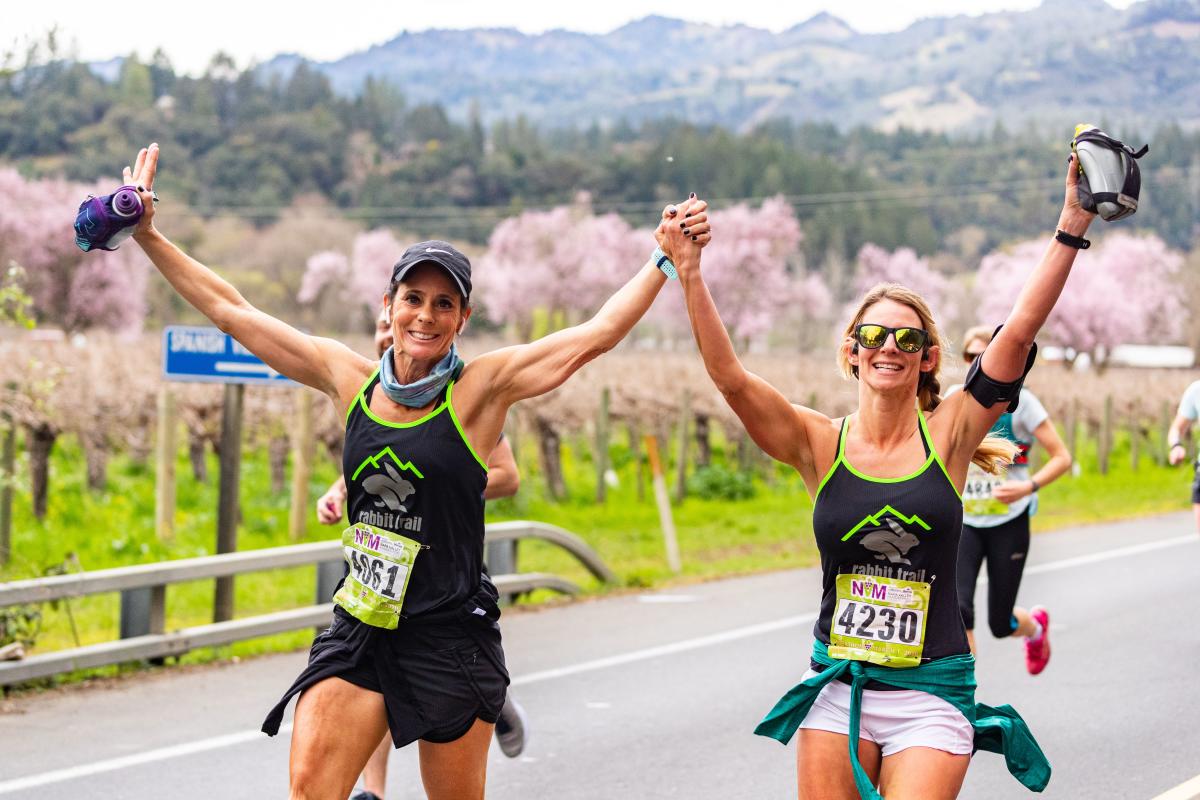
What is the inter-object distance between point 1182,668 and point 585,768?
462 centimetres

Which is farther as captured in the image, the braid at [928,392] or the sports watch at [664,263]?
the braid at [928,392]

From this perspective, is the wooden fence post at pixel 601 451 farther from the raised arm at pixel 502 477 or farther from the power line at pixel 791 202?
the power line at pixel 791 202

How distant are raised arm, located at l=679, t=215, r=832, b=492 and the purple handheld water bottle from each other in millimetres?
1549

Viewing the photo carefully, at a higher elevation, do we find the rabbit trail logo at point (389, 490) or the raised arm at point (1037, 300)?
the raised arm at point (1037, 300)

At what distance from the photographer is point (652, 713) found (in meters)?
8.77

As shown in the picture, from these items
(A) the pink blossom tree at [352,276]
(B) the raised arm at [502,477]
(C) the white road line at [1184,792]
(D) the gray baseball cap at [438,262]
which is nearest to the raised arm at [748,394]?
(D) the gray baseball cap at [438,262]

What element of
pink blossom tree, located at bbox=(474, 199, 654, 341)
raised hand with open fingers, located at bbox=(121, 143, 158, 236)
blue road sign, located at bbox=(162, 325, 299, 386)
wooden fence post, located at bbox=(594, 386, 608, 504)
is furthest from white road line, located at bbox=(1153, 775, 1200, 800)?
pink blossom tree, located at bbox=(474, 199, 654, 341)

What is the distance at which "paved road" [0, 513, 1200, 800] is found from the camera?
281 inches

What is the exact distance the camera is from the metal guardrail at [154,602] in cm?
888

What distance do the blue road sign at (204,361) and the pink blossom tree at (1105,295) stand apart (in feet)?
232

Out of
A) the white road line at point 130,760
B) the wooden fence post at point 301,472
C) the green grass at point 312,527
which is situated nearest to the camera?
the white road line at point 130,760

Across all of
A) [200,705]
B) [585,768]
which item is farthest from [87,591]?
[585,768]

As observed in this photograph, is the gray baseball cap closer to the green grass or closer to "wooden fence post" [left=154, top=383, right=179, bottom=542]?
the green grass

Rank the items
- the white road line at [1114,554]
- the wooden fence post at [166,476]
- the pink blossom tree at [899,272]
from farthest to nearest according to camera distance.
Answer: the pink blossom tree at [899,272] < the white road line at [1114,554] < the wooden fence post at [166,476]
